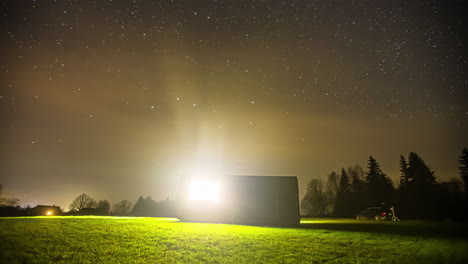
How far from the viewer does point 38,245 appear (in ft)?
28.2

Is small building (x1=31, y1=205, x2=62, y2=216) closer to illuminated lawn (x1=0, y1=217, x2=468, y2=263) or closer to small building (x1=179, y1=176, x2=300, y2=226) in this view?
small building (x1=179, y1=176, x2=300, y2=226)

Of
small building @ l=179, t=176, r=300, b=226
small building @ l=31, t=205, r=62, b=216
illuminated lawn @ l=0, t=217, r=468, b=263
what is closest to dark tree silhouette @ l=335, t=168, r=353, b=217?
small building @ l=179, t=176, r=300, b=226

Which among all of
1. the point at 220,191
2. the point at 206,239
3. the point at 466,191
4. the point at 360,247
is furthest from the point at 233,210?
the point at 466,191

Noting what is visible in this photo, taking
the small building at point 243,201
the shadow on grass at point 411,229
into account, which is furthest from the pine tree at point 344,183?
the small building at point 243,201

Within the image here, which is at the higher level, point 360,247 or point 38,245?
point 38,245

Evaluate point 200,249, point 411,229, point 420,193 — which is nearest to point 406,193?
point 420,193

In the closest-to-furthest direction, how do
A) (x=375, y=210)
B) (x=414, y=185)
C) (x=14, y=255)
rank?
1. (x=14, y=255)
2. (x=375, y=210)
3. (x=414, y=185)

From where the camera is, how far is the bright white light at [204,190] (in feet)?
77.7

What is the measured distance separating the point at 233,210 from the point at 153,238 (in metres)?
13.3

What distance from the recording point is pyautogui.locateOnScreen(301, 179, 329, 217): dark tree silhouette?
6475cm

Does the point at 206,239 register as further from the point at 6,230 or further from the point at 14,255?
the point at 6,230

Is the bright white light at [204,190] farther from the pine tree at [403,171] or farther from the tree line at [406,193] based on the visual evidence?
the pine tree at [403,171]

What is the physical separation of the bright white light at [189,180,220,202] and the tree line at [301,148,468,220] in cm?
2287

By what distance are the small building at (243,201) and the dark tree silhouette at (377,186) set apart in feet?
109
